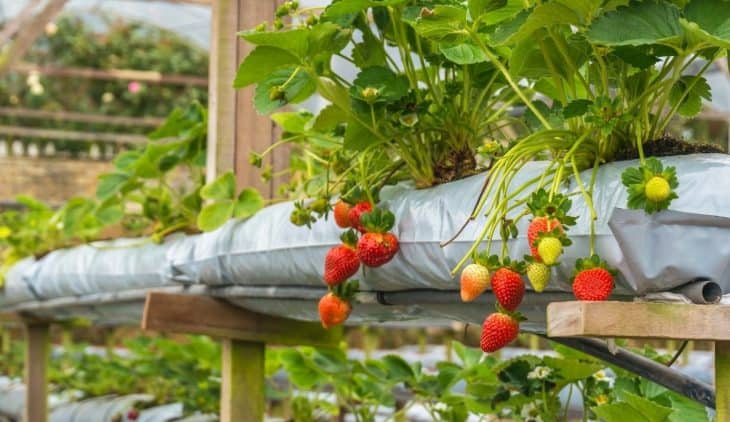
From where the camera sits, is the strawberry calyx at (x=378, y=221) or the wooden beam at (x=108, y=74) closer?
the strawberry calyx at (x=378, y=221)

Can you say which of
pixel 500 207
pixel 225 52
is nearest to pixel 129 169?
pixel 225 52

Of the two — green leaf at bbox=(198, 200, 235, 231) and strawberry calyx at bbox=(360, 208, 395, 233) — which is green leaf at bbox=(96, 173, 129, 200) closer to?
green leaf at bbox=(198, 200, 235, 231)

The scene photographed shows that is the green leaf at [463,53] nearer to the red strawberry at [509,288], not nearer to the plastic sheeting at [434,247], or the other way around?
the plastic sheeting at [434,247]

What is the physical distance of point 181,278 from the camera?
2896 millimetres

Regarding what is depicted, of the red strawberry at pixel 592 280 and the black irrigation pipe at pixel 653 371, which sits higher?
the red strawberry at pixel 592 280

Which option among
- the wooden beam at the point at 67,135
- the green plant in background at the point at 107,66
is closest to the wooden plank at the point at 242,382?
the wooden beam at the point at 67,135

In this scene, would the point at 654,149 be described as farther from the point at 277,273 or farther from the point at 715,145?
the point at 277,273

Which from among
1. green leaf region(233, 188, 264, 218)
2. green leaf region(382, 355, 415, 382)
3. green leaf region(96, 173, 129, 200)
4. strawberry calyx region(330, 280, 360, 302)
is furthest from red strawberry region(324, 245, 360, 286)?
green leaf region(96, 173, 129, 200)

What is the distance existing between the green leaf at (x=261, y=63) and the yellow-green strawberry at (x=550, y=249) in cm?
64

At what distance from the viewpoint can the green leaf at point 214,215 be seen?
2709mm

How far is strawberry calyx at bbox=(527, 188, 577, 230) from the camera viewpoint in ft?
4.65

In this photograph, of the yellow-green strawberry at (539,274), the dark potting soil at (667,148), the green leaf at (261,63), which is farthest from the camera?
the green leaf at (261,63)

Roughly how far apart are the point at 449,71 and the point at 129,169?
166 cm

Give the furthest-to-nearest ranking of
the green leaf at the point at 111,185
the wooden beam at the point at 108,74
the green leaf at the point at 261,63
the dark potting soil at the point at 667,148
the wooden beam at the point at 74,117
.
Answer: the wooden beam at the point at 74,117, the wooden beam at the point at 108,74, the green leaf at the point at 111,185, the green leaf at the point at 261,63, the dark potting soil at the point at 667,148
